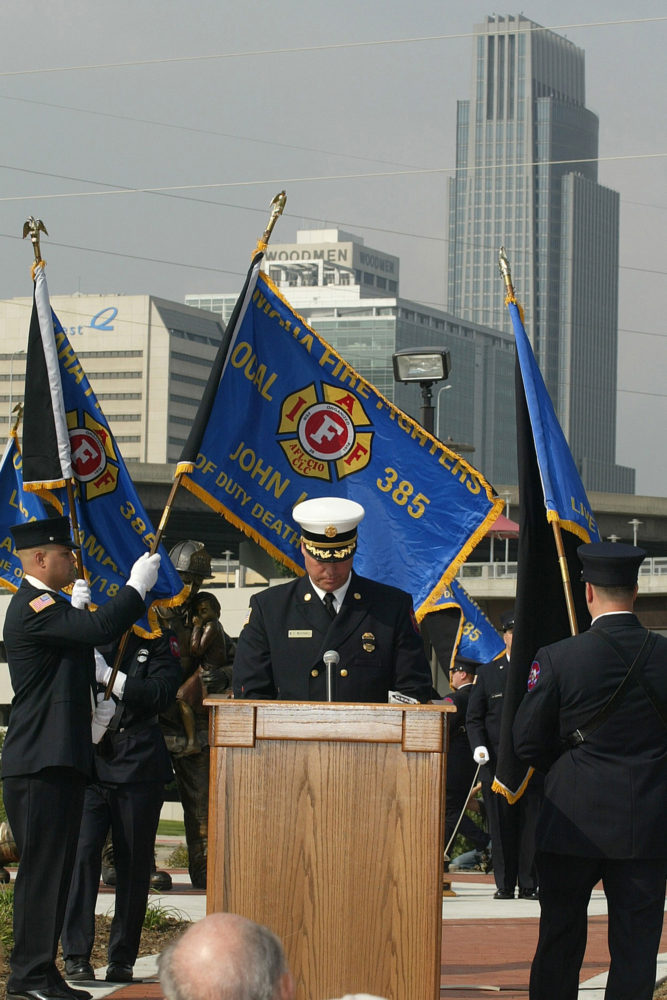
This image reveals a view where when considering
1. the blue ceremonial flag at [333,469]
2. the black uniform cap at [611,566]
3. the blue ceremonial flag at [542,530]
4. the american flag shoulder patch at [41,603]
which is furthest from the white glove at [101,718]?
the black uniform cap at [611,566]

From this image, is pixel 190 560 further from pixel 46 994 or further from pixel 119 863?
pixel 46 994

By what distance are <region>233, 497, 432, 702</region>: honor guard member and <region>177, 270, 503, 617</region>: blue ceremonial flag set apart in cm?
201

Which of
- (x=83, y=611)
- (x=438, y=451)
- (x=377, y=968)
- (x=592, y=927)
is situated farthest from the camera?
(x=592, y=927)

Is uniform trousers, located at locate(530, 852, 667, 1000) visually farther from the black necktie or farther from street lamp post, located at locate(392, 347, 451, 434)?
street lamp post, located at locate(392, 347, 451, 434)

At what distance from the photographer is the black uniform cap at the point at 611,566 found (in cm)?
602

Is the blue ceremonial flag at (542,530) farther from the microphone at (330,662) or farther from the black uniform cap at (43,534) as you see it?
the black uniform cap at (43,534)

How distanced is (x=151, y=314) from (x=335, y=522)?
195040 mm

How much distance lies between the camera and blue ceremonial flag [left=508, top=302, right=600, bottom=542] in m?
7.12

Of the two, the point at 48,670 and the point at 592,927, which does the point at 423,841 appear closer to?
the point at 48,670

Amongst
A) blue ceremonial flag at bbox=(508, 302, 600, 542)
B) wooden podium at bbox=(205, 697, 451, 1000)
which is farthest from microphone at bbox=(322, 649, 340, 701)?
blue ceremonial flag at bbox=(508, 302, 600, 542)

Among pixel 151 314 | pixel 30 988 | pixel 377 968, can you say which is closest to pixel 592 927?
pixel 30 988

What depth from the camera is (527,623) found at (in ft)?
23.0

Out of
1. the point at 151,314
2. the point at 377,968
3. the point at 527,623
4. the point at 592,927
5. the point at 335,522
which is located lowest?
the point at 592,927

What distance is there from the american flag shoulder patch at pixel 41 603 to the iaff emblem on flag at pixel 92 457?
6.49ft
